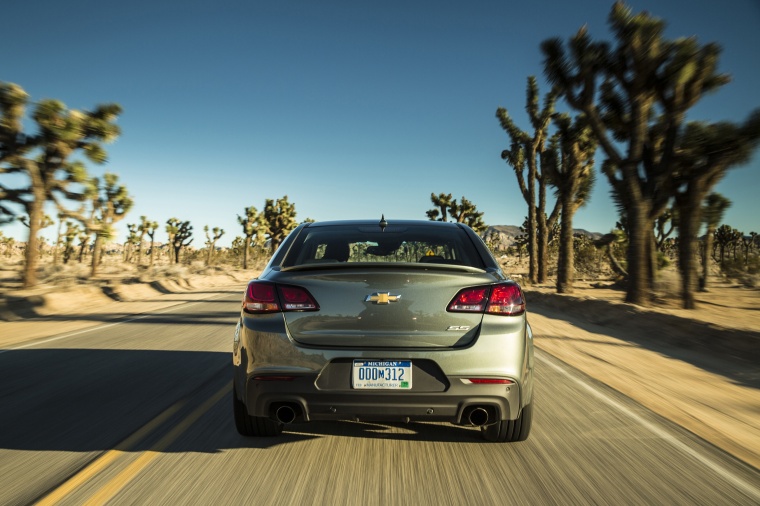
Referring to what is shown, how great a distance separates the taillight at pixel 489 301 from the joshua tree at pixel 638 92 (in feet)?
41.7

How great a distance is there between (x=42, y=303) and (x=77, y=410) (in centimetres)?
1208

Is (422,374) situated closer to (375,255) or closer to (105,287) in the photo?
(375,255)

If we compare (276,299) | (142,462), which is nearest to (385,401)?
(276,299)

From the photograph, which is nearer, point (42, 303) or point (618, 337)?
point (618, 337)


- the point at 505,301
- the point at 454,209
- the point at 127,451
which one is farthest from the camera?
the point at 454,209

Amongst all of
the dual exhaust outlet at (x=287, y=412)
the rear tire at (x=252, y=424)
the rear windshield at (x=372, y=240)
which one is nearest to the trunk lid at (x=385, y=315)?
the dual exhaust outlet at (x=287, y=412)

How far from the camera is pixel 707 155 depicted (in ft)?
47.7

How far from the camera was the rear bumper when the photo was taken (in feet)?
10.9

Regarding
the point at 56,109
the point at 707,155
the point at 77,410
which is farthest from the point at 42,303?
the point at 707,155

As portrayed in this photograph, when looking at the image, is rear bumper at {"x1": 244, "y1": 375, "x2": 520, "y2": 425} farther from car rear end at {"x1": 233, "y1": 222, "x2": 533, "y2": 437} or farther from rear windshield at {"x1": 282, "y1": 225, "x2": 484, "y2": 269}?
rear windshield at {"x1": 282, "y1": 225, "x2": 484, "y2": 269}

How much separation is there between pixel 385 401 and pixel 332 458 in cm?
66

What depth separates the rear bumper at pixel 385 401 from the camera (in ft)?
10.9

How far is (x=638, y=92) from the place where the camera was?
48.9 ft

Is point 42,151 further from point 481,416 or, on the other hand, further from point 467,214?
point 467,214
